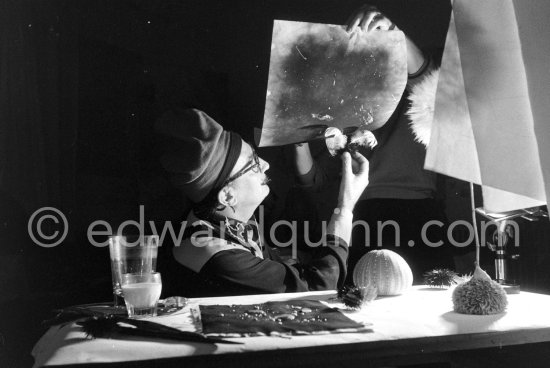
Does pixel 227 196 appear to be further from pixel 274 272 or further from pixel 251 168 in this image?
pixel 274 272

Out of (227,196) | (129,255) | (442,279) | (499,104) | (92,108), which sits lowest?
(442,279)

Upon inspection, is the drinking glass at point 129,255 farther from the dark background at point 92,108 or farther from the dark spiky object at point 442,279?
the dark spiky object at point 442,279

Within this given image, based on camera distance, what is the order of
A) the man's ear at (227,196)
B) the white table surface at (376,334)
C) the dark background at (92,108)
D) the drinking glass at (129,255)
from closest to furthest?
the white table surface at (376,334)
the drinking glass at (129,255)
the dark background at (92,108)
the man's ear at (227,196)

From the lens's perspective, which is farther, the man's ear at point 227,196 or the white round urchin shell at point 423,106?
the white round urchin shell at point 423,106

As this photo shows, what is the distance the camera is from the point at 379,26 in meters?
1.53

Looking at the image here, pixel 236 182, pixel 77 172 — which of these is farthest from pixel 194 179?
pixel 77 172

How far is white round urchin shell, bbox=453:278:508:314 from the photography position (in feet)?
2.86

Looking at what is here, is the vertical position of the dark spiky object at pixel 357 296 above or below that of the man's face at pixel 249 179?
below

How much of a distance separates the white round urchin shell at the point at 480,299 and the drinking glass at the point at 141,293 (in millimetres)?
530

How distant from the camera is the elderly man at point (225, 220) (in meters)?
1.27

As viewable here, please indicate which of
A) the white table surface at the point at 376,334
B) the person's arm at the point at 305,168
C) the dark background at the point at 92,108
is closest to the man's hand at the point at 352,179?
the person's arm at the point at 305,168

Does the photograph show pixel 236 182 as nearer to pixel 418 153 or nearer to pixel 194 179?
pixel 194 179

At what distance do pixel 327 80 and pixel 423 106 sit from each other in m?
0.34

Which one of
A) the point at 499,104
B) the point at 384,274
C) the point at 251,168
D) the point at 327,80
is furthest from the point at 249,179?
the point at 499,104
